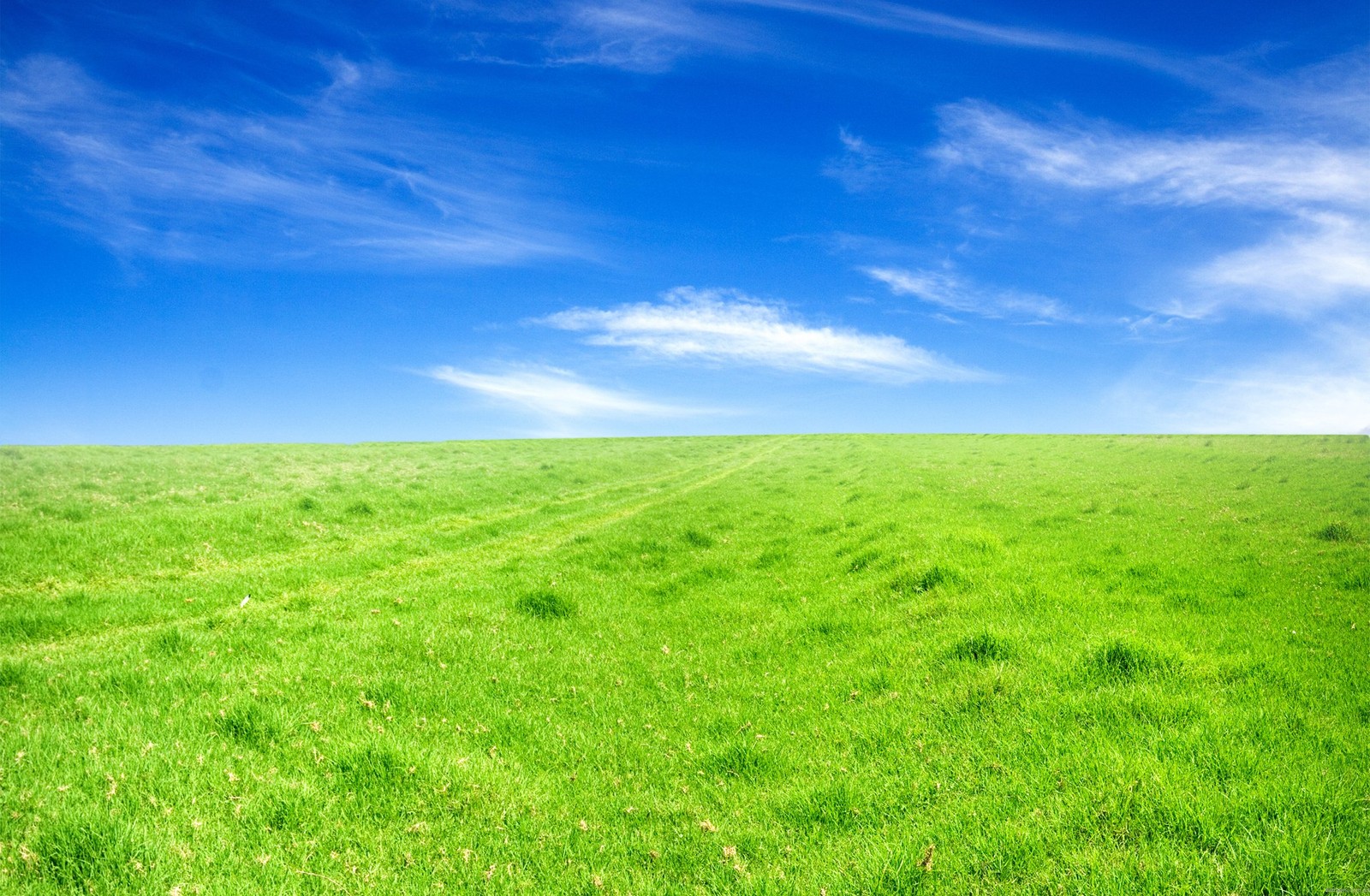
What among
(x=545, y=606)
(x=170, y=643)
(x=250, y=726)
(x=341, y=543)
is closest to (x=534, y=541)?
(x=341, y=543)

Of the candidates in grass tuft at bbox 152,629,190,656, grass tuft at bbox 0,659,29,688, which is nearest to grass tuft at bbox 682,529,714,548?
grass tuft at bbox 152,629,190,656

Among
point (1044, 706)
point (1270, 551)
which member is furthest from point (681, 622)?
point (1270, 551)

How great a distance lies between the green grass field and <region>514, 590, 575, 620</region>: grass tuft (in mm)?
55

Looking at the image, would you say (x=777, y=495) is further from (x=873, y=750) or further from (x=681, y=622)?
(x=873, y=750)

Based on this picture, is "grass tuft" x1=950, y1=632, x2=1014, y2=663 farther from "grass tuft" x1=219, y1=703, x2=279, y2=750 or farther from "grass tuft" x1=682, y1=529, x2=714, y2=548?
"grass tuft" x1=682, y1=529, x2=714, y2=548

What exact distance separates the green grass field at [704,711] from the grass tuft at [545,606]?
6 cm

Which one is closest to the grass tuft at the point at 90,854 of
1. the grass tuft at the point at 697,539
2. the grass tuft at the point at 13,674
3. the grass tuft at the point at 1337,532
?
the grass tuft at the point at 13,674

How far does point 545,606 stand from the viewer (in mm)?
13953

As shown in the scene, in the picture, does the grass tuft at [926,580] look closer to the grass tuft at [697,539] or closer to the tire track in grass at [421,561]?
the grass tuft at [697,539]

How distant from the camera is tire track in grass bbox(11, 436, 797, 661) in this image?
38.9 feet

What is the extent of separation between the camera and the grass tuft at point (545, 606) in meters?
13.7

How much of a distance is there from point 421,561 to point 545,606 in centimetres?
690

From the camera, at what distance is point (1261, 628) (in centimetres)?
973

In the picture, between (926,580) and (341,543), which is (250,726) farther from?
(341,543)
